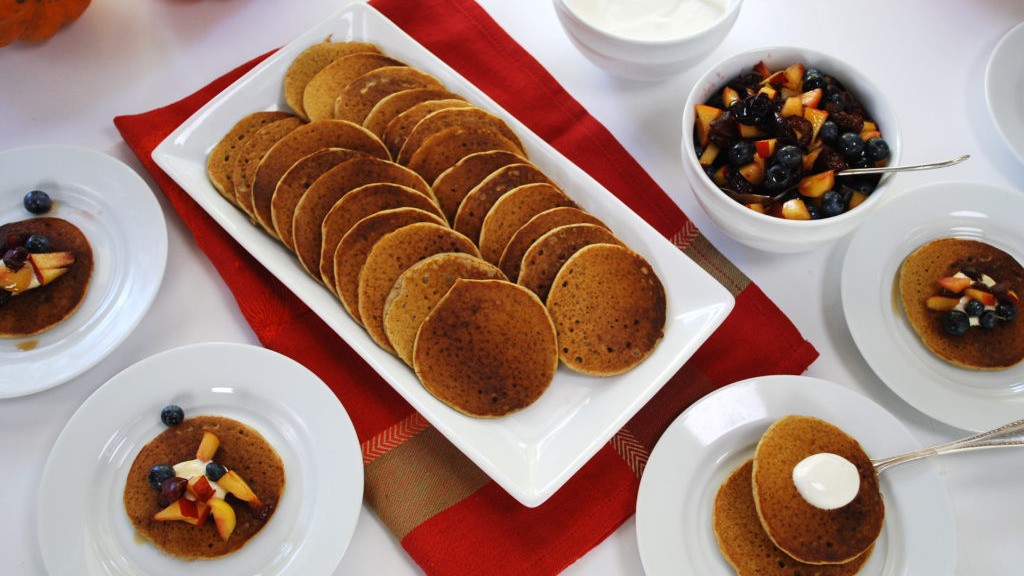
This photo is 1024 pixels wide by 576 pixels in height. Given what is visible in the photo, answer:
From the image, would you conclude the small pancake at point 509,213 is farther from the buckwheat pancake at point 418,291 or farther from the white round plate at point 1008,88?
the white round plate at point 1008,88

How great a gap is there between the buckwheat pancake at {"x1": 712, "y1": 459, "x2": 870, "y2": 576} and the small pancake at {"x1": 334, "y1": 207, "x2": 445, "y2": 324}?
0.85 meters

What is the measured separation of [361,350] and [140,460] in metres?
0.51

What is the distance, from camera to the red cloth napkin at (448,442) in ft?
5.47

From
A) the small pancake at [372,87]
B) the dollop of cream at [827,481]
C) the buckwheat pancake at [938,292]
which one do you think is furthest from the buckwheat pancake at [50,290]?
the buckwheat pancake at [938,292]

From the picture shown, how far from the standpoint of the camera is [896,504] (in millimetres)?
1593

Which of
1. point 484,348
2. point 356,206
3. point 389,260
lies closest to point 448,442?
point 484,348

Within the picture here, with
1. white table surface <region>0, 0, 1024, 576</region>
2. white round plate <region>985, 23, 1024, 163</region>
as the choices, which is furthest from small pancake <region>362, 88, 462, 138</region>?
white round plate <region>985, 23, 1024, 163</region>

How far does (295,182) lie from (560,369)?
0.70m

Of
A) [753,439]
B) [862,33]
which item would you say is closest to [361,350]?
[753,439]

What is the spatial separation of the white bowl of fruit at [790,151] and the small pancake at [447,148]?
450 mm

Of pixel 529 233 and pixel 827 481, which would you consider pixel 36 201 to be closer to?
pixel 529 233

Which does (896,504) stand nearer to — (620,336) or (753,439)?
(753,439)

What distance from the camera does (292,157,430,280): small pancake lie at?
1.69 m

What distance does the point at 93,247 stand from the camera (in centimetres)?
183
